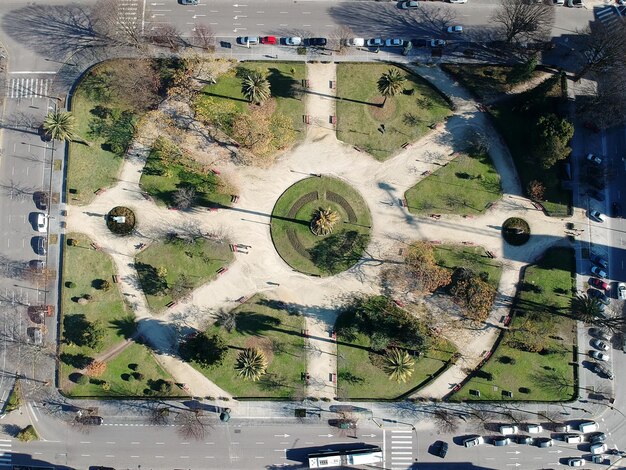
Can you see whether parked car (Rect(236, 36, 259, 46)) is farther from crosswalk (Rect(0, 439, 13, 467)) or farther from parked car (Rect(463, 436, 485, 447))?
crosswalk (Rect(0, 439, 13, 467))

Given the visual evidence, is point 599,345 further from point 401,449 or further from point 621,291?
point 401,449

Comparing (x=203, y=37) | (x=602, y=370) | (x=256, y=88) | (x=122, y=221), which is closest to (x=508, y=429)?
(x=602, y=370)

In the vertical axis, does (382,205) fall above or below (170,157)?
below

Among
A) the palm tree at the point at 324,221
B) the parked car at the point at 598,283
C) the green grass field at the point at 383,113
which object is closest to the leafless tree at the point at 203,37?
the green grass field at the point at 383,113

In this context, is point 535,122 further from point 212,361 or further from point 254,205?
point 212,361

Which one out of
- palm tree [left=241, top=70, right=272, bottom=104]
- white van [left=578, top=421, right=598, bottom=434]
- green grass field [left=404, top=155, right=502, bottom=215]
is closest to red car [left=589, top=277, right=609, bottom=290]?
green grass field [left=404, top=155, right=502, bottom=215]

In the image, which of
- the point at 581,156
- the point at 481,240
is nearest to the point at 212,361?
the point at 481,240
